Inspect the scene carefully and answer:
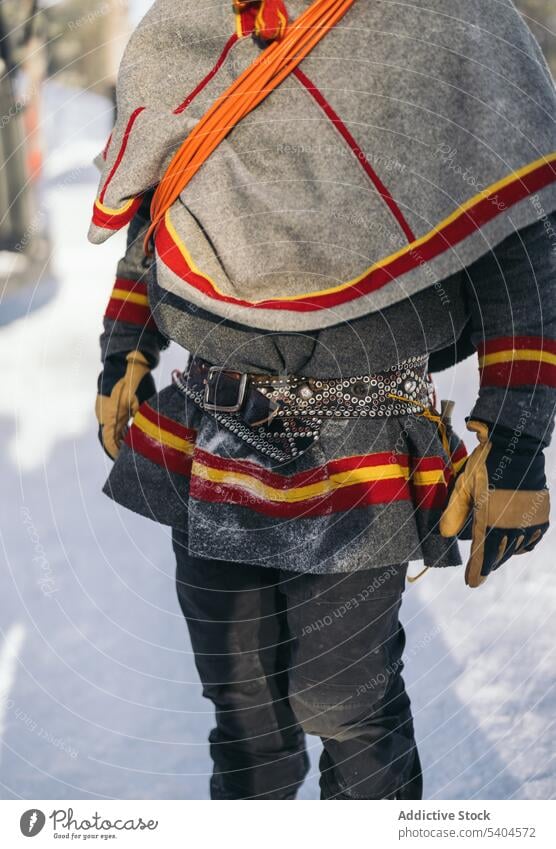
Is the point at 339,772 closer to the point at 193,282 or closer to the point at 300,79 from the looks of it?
the point at 193,282

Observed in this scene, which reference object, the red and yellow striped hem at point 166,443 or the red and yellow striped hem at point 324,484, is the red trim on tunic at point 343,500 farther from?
the red and yellow striped hem at point 166,443

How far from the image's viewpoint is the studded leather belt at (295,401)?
1.06 meters

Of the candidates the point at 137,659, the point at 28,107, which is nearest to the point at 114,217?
the point at 137,659

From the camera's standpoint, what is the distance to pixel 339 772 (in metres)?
1.17

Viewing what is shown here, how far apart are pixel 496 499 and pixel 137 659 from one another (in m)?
0.93

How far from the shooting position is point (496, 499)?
105 centimetres

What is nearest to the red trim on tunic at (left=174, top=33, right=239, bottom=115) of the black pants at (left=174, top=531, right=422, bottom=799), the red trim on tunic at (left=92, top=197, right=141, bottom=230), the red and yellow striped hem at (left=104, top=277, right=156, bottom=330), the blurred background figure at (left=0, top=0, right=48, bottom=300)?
the red trim on tunic at (left=92, top=197, right=141, bottom=230)

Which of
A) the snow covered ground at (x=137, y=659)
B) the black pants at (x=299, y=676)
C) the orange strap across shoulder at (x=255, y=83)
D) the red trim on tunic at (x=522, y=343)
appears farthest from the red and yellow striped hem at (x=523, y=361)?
the snow covered ground at (x=137, y=659)

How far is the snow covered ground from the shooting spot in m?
1.52

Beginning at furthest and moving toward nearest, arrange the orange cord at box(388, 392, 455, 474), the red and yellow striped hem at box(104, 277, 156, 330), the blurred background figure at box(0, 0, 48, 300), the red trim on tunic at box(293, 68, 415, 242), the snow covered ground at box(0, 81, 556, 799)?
the blurred background figure at box(0, 0, 48, 300) → the snow covered ground at box(0, 81, 556, 799) → the red and yellow striped hem at box(104, 277, 156, 330) → the orange cord at box(388, 392, 455, 474) → the red trim on tunic at box(293, 68, 415, 242)

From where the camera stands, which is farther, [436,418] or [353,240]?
[436,418]

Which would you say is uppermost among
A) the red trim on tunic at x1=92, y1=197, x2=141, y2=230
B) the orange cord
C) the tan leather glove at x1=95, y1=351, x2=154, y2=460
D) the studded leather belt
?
the red trim on tunic at x1=92, y1=197, x2=141, y2=230
